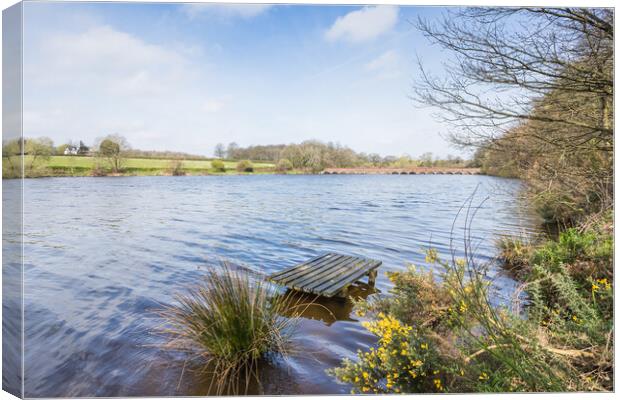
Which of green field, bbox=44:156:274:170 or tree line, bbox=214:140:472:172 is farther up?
tree line, bbox=214:140:472:172

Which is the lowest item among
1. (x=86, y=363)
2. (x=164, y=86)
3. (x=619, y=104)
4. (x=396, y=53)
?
(x=86, y=363)

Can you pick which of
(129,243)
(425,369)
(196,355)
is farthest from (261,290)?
(129,243)

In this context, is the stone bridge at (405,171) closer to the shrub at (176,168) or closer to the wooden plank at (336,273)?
the wooden plank at (336,273)

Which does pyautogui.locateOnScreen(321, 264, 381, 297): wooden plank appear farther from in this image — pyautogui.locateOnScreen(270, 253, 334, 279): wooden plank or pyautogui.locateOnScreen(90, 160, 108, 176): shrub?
pyautogui.locateOnScreen(90, 160, 108, 176): shrub

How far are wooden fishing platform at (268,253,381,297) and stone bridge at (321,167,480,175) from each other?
1107mm

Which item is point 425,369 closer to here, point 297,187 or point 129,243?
point 297,187

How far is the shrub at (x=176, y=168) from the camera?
4.86m

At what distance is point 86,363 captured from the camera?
244cm

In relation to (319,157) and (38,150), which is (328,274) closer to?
(319,157)

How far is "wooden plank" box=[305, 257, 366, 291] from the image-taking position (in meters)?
3.48

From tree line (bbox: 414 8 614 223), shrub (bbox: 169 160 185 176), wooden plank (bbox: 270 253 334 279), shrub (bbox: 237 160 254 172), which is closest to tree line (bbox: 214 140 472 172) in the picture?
shrub (bbox: 237 160 254 172)

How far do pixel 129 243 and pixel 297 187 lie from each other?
3.14 m

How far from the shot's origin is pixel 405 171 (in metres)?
3.40

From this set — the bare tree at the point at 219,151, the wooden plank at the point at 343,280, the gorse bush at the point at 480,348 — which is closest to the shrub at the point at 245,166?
the bare tree at the point at 219,151
